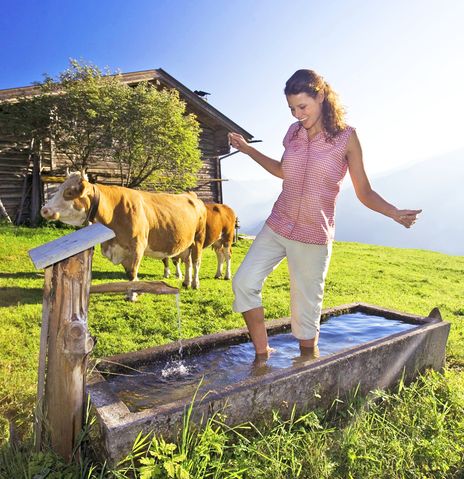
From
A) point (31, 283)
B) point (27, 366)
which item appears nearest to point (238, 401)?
point (27, 366)

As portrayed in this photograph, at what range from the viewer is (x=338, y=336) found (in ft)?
14.6

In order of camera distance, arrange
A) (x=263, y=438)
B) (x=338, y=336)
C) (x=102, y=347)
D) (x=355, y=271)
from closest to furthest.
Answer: (x=263, y=438)
(x=338, y=336)
(x=102, y=347)
(x=355, y=271)

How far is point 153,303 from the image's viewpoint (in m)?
6.79

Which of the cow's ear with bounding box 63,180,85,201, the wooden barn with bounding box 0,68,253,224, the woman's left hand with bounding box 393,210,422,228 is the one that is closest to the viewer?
the woman's left hand with bounding box 393,210,422,228

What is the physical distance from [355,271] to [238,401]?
9999 millimetres

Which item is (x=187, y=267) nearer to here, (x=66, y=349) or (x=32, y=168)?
(x=66, y=349)

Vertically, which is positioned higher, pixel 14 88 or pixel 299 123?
pixel 14 88

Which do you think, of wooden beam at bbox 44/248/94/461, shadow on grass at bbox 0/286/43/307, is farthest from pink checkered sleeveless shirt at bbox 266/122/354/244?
shadow on grass at bbox 0/286/43/307

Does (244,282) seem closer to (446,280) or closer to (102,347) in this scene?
(102,347)

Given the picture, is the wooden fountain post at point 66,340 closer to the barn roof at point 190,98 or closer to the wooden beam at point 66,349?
the wooden beam at point 66,349

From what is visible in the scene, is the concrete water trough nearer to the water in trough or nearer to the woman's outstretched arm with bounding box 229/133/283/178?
the water in trough

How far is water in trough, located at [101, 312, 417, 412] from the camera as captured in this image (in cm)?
299

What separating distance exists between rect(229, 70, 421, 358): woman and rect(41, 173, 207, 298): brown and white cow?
3512mm

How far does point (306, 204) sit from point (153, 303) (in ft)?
13.6
